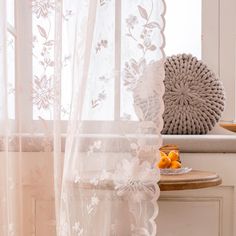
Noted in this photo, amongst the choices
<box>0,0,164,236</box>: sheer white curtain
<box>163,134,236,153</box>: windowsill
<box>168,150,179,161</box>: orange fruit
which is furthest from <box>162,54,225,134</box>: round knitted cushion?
<box>0,0,164,236</box>: sheer white curtain

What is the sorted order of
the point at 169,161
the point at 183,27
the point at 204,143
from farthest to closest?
the point at 183,27
the point at 204,143
the point at 169,161

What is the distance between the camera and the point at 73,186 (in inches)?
41.9

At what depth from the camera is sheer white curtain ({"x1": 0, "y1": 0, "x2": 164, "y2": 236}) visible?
103cm

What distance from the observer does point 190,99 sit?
1771mm

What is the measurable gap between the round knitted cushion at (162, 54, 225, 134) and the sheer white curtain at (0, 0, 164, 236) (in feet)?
2.37

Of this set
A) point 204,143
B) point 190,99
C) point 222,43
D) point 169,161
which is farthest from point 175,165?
point 222,43

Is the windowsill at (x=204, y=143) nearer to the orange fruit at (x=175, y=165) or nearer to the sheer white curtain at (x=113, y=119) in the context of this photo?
the orange fruit at (x=175, y=165)

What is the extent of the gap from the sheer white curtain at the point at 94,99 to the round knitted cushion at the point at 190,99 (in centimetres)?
72

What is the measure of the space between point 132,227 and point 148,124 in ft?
0.74

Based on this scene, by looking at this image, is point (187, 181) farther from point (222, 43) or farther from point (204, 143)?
point (222, 43)

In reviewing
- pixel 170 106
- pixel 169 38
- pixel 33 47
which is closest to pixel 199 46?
pixel 169 38

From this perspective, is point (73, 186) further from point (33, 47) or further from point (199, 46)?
point (199, 46)

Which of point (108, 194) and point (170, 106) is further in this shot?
point (170, 106)

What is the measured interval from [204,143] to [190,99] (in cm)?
19
